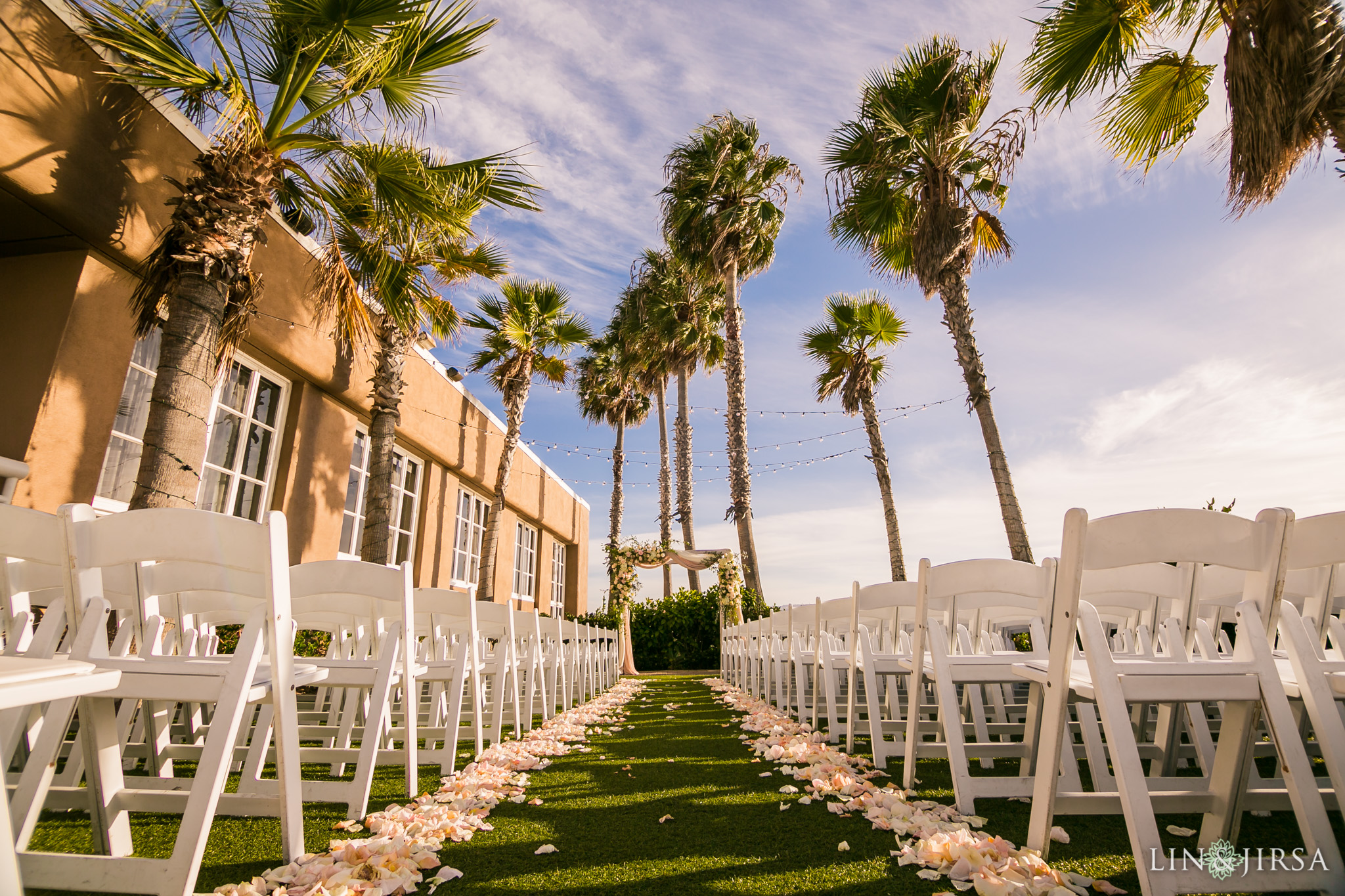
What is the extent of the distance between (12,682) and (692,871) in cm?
170

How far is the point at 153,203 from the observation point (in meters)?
5.66

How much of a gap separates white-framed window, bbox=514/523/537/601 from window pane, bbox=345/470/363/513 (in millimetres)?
6256

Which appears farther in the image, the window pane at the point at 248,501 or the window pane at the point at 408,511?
the window pane at the point at 408,511

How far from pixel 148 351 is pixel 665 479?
54.6ft

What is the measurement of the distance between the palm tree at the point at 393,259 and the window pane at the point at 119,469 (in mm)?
2148

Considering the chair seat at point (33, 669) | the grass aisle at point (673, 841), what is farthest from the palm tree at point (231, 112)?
the chair seat at point (33, 669)

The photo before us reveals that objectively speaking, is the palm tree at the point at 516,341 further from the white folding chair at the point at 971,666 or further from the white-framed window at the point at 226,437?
the white folding chair at the point at 971,666

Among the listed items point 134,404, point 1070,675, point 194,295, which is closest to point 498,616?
point 194,295

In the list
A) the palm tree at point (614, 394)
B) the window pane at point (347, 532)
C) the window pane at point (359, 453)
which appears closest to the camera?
the window pane at point (347, 532)

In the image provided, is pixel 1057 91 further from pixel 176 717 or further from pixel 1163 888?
pixel 176 717

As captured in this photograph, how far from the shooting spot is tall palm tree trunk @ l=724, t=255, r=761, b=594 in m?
13.8

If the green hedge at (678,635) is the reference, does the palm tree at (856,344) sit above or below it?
above

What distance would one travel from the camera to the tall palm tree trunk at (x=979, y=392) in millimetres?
7996

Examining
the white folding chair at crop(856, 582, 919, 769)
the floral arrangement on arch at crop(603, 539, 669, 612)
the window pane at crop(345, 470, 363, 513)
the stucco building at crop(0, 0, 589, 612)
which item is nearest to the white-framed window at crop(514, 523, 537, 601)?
the floral arrangement on arch at crop(603, 539, 669, 612)
